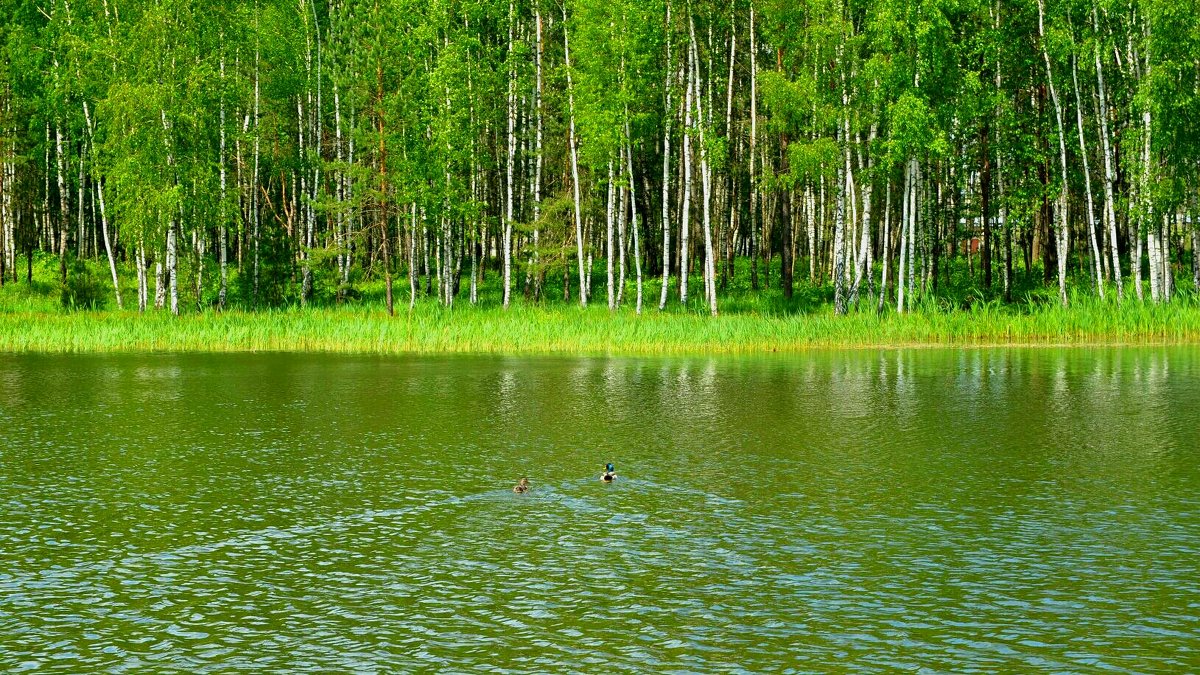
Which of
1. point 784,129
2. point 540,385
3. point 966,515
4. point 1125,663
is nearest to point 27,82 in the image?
point 784,129

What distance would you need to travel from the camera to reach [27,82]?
56.2m

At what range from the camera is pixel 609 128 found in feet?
149

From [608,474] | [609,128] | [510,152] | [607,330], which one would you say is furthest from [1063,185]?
[608,474]

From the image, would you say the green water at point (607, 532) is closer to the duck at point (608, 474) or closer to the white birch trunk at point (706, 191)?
the duck at point (608, 474)

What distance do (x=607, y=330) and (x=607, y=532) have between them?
86.9 feet

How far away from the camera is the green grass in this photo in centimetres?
3869

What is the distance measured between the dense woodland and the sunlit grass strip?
231cm

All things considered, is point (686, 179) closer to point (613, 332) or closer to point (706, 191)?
point (706, 191)

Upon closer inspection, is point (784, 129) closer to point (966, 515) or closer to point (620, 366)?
point (620, 366)

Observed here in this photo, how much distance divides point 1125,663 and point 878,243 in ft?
186

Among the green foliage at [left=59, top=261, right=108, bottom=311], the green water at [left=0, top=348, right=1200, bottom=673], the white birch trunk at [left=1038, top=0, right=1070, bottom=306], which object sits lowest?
the green water at [left=0, top=348, right=1200, bottom=673]

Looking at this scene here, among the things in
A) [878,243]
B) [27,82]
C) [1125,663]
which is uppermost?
[27,82]

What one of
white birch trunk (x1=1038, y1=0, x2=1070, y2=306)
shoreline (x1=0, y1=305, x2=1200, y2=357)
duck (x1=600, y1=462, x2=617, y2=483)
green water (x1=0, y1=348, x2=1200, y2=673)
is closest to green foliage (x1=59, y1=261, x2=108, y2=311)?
shoreline (x1=0, y1=305, x2=1200, y2=357)

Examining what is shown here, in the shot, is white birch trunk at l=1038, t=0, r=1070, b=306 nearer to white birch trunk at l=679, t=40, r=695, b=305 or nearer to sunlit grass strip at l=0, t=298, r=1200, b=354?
sunlit grass strip at l=0, t=298, r=1200, b=354
